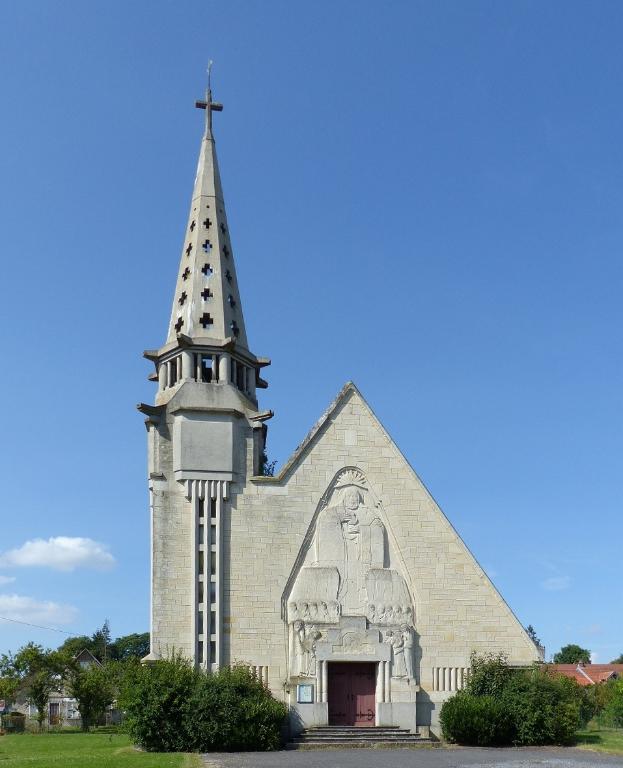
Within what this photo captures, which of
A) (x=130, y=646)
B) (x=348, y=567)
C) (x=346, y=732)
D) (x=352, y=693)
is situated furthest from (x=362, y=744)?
(x=130, y=646)

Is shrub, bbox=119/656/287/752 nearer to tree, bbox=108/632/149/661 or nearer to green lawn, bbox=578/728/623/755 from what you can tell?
green lawn, bbox=578/728/623/755

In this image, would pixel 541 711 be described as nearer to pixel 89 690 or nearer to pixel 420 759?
pixel 420 759

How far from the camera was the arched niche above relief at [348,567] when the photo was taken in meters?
28.6

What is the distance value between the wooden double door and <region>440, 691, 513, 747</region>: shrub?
8.01ft

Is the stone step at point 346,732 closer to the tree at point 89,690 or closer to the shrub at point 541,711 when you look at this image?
the shrub at point 541,711

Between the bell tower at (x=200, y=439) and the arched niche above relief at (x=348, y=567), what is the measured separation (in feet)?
8.26

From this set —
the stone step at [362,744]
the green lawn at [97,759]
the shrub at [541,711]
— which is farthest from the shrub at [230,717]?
the shrub at [541,711]

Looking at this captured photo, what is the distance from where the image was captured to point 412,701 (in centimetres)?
→ 2814

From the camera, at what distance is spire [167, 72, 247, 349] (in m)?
31.4

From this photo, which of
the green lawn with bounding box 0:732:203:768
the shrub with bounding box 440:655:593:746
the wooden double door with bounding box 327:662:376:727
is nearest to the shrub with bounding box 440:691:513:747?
the shrub with bounding box 440:655:593:746

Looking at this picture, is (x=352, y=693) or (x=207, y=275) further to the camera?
(x=207, y=275)

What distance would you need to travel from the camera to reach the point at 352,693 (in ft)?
93.1

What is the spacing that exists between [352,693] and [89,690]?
25252 millimetres

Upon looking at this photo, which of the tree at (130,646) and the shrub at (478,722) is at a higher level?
the shrub at (478,722)
